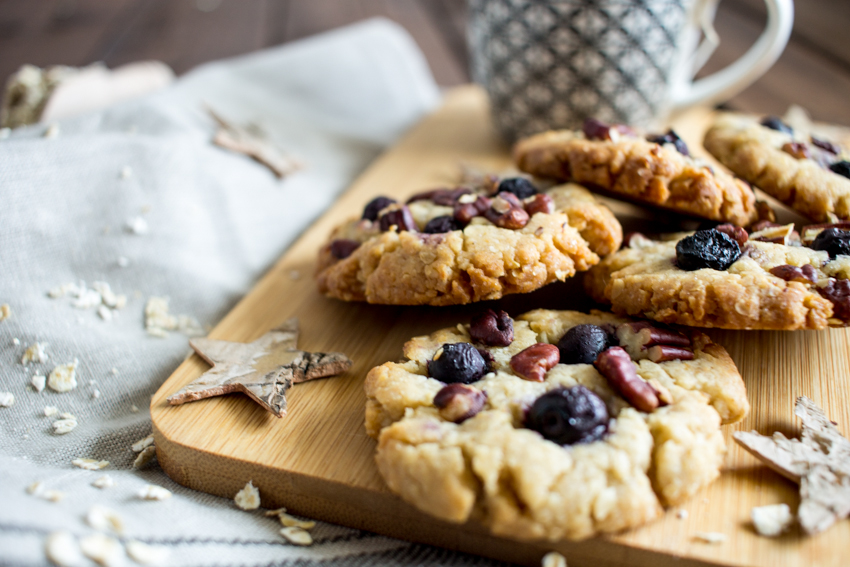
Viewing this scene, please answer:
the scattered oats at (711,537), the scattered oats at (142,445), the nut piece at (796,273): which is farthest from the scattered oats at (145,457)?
the nut piece at (796,273)

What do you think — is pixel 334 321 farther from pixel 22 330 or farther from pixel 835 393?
pixel 835 393

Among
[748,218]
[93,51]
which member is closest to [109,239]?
[748,218]

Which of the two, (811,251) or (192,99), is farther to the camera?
(192,99)

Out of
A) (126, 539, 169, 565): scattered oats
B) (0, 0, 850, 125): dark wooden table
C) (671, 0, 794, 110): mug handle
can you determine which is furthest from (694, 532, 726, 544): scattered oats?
(0, 0, 850, 125): dark wooden table

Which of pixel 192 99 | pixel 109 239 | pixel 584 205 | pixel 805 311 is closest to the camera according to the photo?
pixel 805 311

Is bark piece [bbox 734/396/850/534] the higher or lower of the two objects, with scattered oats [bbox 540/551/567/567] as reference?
higher

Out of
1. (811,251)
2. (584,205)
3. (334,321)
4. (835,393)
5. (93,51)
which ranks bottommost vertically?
(835,393)

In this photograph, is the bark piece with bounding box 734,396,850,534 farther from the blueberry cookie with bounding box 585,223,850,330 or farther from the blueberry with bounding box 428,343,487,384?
the blueberry with bounding box 428,343,487,384
